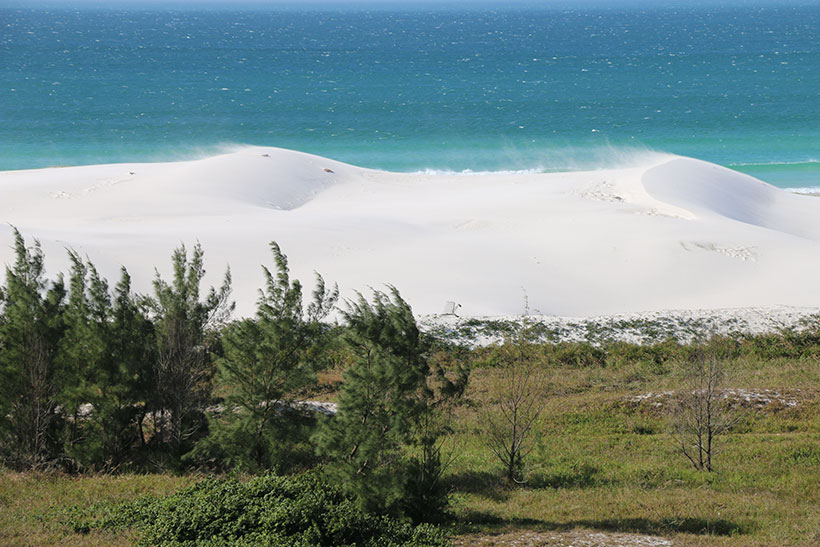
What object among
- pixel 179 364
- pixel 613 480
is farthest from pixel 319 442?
pixel 613 480

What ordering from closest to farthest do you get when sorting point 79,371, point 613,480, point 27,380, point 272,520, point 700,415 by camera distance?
point 272,520 → point 27,380 → point 79,371 → point 613,480 → point 700,415

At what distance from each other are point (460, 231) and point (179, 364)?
73.8ft

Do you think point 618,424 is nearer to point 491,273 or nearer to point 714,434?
point 714,434

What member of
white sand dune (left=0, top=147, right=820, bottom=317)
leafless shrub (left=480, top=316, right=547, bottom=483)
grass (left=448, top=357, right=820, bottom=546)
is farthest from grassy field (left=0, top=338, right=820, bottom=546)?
Answer: white sand dune (left=0, top=147, right=820, bottom=317)

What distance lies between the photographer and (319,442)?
1482cm

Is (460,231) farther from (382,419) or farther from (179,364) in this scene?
(382,419)

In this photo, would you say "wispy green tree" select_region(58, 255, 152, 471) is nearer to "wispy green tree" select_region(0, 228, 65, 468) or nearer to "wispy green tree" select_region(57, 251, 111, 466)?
"wispy green tree" select_region(57, 251, 111, 466)

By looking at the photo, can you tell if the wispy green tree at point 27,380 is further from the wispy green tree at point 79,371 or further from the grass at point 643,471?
the grass at point 643,471

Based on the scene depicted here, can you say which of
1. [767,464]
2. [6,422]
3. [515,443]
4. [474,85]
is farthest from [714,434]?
[474,85]

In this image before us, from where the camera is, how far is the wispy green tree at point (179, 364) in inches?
712

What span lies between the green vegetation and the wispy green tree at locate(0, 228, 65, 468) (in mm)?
40

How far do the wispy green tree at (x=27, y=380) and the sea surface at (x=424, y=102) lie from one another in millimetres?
50331

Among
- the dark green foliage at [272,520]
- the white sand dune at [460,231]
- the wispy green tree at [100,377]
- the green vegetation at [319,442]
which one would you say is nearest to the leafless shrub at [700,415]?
the green vegetation at [319,442]

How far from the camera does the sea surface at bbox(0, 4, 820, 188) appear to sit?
71375 millimetres
